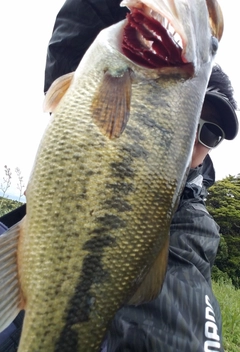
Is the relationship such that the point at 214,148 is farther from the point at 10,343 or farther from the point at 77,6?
the point at 10,343

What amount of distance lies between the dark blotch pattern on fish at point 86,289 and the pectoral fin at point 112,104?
1.34 ft

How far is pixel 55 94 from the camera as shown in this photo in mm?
1791

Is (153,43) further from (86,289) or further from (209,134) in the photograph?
(209,134)

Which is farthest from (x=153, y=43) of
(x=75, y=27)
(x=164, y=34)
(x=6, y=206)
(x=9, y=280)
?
(x=6, y=206)

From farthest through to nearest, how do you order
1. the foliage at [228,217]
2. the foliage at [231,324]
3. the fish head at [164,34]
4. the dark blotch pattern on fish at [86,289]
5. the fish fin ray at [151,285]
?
1. the foliage at [228,217]
2. the foliage at [231,324]
3. the fish head at [164,34]
4. the fish fin ray at [151,285]
5. the dark blotch pattern on fish at [86,289]

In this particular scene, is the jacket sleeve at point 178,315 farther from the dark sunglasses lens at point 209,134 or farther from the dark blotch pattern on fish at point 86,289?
the dark sunglasses lens at point 209,134

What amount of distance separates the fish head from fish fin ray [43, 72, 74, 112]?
0.31 metres

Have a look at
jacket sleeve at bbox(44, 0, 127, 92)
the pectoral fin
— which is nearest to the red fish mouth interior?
the pectoral fin

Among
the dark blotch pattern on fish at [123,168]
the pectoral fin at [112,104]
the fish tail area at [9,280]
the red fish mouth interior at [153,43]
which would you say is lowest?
the fish tail area at [9,280]

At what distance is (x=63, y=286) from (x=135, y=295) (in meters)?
0.29

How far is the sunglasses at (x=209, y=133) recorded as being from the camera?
2.81 meters

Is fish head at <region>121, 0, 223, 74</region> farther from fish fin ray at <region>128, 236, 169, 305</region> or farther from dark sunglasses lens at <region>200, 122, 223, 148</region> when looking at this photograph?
dark sunglasses lens at <region>200, 122, 223, 148</region>

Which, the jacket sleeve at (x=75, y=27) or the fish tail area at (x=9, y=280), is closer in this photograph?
the fish tail area at (x=9, y=280)

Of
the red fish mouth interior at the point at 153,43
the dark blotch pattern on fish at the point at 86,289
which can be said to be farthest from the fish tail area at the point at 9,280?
the red fish mouth interior at the point at 153,43
